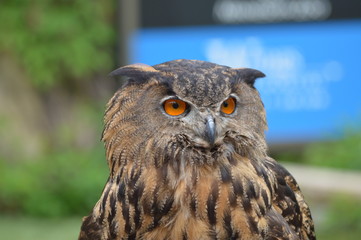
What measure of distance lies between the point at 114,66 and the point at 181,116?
4.94 meters

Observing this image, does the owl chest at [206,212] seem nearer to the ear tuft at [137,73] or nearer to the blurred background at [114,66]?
the ear tuft at [137,73]

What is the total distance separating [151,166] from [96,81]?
5033 millimetres

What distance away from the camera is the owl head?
2.53 meters

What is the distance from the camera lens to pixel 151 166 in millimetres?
2604

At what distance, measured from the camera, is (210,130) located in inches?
98.8

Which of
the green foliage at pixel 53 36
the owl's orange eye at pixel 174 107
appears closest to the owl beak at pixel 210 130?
the owl's orange eye at pixel 174 107

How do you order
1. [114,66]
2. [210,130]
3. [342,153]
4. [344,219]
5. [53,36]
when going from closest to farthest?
[210,130] < [344,219] < [342,153] < [53,36] < [114,66]

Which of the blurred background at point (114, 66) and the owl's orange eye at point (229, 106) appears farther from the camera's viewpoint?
the blurred background at point (114, 66)

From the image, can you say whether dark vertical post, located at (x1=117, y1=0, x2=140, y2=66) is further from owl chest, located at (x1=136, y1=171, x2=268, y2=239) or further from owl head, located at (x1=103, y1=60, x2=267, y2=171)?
owl chest, located at (x1=136, y1=171, x2=268, y2=239)

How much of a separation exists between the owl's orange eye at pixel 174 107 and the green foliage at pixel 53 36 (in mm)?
4649

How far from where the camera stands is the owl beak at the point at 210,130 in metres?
2.51

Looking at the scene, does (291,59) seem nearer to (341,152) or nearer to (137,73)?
(341,152)

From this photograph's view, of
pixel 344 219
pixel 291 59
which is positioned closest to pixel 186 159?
pixel 344 219

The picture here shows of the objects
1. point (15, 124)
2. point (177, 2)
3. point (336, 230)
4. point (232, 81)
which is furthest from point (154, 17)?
point (232, 81)
